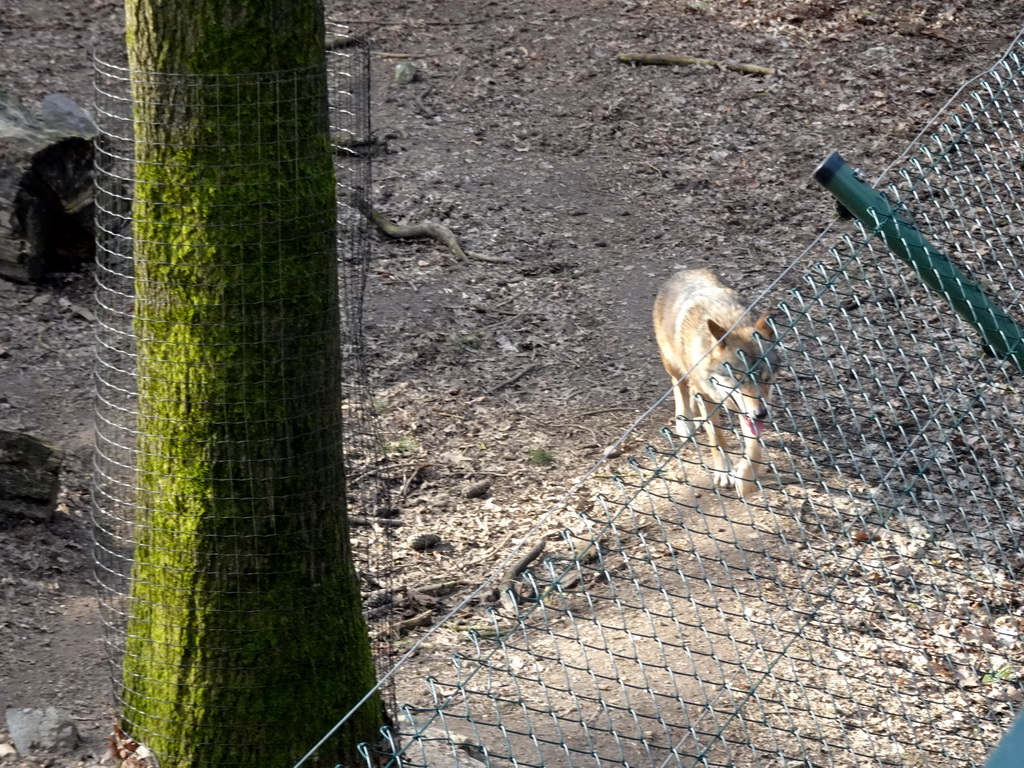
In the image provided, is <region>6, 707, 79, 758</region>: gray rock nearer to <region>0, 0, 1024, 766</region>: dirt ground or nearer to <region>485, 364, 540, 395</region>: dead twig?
<region>0, 0, 1024, 766</region>: dirt ground

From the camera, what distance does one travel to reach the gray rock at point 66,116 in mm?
8164

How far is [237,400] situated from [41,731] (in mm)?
1800

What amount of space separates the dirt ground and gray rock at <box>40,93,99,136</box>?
123 cm

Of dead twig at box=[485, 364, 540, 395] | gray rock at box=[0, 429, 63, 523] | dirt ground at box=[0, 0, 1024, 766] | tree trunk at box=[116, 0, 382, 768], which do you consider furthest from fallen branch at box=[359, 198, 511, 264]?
tree trunk at box=[116, 0, 382, 768]

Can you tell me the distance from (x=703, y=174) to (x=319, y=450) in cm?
713

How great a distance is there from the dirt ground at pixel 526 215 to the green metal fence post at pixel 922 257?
2931 millimetres

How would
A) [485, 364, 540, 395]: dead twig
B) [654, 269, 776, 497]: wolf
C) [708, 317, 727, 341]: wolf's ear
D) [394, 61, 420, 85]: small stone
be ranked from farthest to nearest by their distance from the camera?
[394, 61, 420, 85]: small stone
[485, 364, 540, 395]: dead twig
[654, 269, 776, 497]: wolf
[708, 317, 727, 341]: wolf's ear

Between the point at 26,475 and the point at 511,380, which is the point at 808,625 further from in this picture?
the point at 26,475

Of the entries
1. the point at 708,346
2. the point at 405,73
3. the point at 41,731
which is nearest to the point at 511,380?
the point at 708,346

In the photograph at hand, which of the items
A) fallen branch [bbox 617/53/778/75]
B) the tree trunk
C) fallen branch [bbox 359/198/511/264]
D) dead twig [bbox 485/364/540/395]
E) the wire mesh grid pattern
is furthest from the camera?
fallen branch [bbox 617/53/778/75]

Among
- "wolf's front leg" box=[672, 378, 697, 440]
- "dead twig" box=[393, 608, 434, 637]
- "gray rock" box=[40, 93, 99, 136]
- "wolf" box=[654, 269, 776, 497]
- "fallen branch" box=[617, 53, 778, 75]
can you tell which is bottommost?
"dead twig" box=[393, 608, 434, 637]

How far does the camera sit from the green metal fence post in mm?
3379

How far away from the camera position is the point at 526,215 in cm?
947

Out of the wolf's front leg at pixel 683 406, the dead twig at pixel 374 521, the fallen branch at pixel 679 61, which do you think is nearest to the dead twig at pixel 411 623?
the dead twig at pixel 374 521
